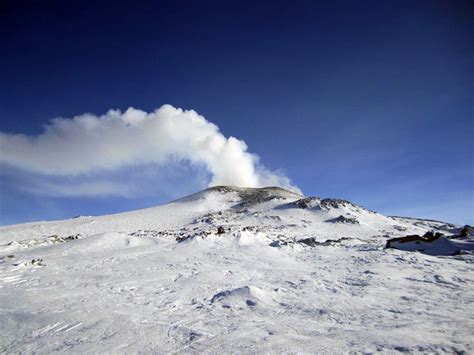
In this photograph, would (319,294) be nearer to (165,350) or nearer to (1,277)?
(165,350)

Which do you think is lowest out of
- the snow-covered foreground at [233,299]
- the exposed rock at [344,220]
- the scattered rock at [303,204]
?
the snow-covered foreground at [233,299]

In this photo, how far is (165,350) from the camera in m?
4.78

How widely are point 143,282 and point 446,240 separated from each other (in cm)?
1551

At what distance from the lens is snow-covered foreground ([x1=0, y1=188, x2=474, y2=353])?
16.6 ft

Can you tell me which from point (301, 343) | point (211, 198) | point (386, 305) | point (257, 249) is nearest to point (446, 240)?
point (257, 249)

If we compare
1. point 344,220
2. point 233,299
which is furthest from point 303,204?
point 233,299

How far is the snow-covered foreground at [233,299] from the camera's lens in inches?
199

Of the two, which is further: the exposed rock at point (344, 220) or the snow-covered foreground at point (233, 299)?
the exposed rock at point (344, 220)

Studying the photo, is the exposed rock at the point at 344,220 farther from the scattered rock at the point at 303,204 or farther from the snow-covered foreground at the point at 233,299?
the snow-covered foreground at the point at 233,299

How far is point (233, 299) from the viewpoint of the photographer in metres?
7.45

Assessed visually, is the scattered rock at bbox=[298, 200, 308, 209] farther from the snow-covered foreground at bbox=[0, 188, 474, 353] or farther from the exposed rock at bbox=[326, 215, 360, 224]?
the snow-covered foreground at bbox=[0, 188, 474, 353]

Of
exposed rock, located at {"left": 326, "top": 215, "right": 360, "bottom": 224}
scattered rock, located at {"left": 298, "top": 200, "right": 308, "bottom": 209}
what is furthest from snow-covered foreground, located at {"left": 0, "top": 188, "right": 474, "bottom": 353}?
scattered rock, located at {"left": 298, "top": 200, "right": 308, "bottom": 209}

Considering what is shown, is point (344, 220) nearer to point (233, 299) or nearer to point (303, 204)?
point (303, 204)

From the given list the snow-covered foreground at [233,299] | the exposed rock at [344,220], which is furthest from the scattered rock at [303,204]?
the snow-covered foreground at [233,299]
